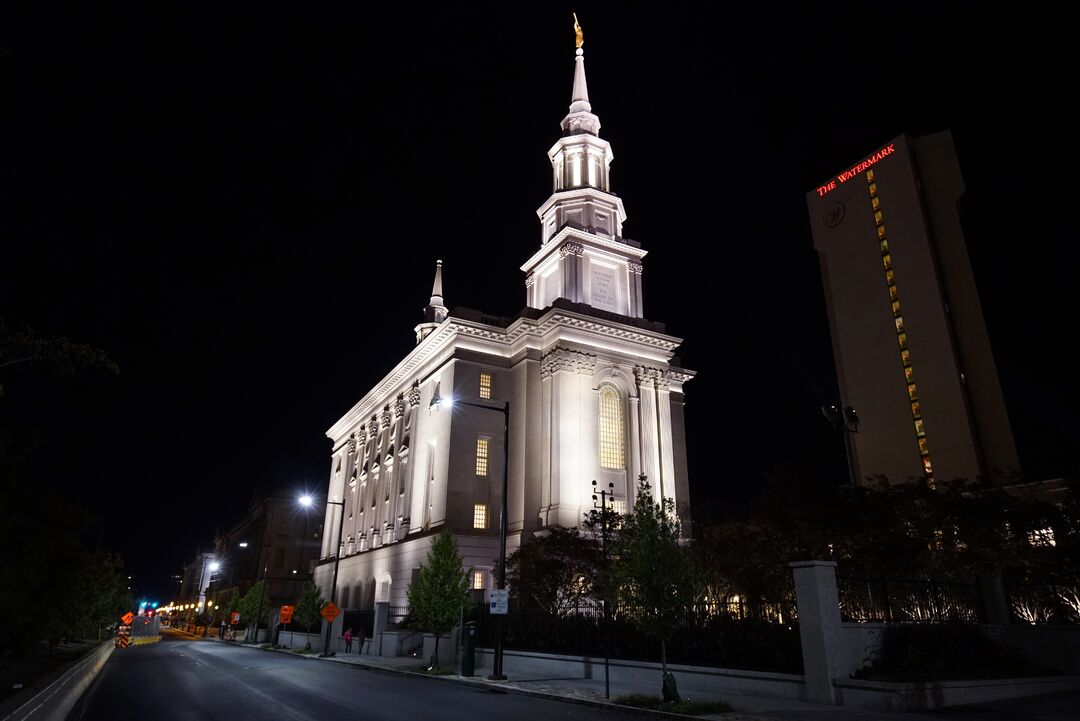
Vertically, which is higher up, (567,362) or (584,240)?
(584,240)

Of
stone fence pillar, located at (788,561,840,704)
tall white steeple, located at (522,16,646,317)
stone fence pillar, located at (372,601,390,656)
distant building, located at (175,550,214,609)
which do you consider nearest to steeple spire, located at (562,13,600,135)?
tall white steeple, located at (522,16,646,317)

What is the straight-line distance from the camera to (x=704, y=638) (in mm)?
19141

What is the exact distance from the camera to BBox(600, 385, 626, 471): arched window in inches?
1930

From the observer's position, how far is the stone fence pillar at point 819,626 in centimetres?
1491

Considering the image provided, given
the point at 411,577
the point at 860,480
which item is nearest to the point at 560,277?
the point at 411,577

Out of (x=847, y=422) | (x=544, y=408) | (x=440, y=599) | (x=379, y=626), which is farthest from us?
(x=847, y=422)

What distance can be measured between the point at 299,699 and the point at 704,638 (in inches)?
423

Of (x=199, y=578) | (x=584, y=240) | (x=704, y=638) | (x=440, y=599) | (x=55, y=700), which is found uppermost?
(x=584, y=240)

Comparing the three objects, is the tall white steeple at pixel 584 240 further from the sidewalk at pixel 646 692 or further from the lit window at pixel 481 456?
the sidewalk at pixel 646 692

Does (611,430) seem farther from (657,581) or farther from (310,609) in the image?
(657,581)

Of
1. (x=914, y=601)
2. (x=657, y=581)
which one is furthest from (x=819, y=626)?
(x=914, y=601)

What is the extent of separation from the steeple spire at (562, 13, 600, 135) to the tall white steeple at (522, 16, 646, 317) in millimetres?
99

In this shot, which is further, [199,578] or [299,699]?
[199,578]

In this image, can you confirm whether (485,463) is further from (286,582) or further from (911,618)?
(286,582)
